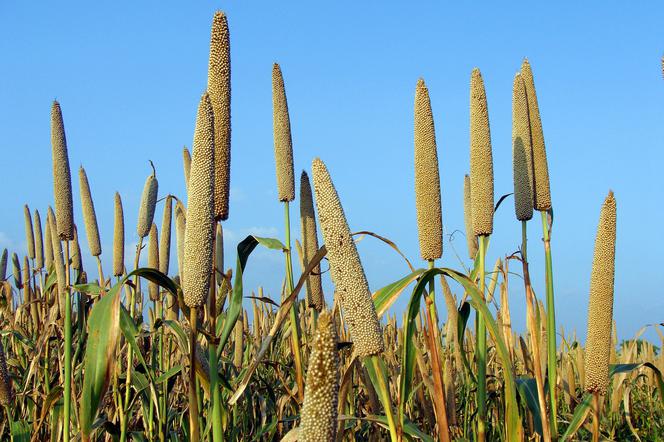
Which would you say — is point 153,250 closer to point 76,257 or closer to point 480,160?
point 76,257

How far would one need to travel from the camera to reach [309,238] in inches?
205

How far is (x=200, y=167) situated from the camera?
3186mm

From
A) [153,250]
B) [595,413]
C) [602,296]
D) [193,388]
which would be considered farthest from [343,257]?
[153,250]

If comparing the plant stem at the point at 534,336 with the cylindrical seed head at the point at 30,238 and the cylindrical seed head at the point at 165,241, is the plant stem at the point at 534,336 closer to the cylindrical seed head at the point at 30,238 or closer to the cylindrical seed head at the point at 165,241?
the cylindrical seed head at the point at 165,241

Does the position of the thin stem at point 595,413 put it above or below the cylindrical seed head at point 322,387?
below

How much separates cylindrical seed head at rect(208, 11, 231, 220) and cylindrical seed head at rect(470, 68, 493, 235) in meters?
1.37

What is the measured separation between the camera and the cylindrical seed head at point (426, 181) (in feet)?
11.7

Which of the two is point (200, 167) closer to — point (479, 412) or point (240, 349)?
point (479, 412)

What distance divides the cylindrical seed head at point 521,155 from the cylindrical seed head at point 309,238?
1497mm

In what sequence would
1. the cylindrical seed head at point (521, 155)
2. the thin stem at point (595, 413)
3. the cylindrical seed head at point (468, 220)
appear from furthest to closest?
the cylindrical seed head at point (468, 220)
the cylindrical seed head at point (521, 155)
the thin stem at point (595, 413)

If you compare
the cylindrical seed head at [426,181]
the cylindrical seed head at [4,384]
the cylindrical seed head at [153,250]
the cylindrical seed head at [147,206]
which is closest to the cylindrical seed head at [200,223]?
the cylindrical seed head at [426,181]

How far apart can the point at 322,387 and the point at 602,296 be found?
9.36 ft

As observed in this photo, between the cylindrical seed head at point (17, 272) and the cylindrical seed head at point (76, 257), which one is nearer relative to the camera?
the cylindrical seed head at point (76, 257)

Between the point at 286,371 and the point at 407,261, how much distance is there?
12.9ft
